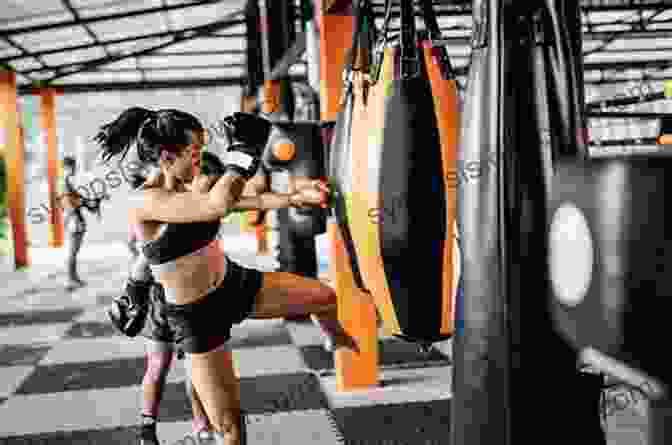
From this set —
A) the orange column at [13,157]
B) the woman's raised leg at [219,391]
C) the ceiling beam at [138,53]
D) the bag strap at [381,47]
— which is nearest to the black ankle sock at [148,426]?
the woman's raised leg at [219,391]

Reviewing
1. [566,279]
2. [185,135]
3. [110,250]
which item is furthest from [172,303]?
[110,250]

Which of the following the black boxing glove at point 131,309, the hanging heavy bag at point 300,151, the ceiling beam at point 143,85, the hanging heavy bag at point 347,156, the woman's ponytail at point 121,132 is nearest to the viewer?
the hanging heavy bag at point 347,156

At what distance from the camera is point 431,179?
3.79 ft

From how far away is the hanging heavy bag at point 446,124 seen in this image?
1.17 m

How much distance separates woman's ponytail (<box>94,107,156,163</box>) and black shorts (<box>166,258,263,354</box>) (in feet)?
1.42

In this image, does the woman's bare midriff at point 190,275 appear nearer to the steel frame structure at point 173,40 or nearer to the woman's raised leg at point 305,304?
the woman's raised leg at point 305,304

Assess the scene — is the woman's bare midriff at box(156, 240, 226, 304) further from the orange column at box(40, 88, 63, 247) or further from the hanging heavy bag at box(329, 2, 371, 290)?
the orange column at box(40, 88, 63, 247)

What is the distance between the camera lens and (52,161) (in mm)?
10070

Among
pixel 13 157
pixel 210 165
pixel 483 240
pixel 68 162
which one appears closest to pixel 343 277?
pixel 210 165

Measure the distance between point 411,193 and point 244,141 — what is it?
1.58 ft

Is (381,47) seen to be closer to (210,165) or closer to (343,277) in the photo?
(210,165)

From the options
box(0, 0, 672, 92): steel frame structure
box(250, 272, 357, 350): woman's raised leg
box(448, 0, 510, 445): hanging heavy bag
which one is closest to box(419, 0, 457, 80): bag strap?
box(448, 0, 510, 445): hanging heavy bag

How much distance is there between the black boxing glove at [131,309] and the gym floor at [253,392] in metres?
0.57

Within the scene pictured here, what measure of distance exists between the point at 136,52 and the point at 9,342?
581cm
